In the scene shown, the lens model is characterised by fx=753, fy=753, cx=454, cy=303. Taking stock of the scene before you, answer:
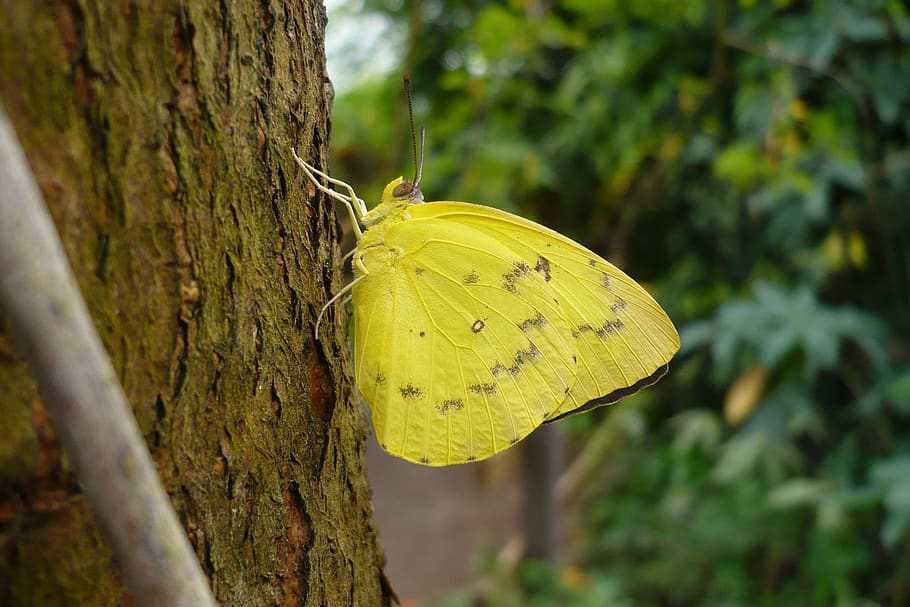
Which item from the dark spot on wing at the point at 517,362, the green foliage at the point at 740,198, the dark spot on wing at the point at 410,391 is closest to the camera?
the dark spot on wing at the point at 410,391

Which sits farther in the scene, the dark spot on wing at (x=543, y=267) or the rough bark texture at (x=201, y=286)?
the dark spot on wing at (x=543, y=267)

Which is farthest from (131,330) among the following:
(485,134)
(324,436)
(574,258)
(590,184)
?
(590,184)

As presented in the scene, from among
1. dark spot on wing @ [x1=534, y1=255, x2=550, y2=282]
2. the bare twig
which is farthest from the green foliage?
the bare twig

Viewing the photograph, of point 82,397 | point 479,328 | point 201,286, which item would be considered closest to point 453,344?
point 479,328

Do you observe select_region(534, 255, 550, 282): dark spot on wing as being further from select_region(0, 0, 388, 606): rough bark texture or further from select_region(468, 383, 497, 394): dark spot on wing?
select_region(0, 0, 388, 606): rough bark texture

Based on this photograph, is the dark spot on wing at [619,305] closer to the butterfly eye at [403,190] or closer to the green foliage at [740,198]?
the butterfly eye at [403,190]

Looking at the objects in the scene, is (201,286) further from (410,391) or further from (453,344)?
(453,344)

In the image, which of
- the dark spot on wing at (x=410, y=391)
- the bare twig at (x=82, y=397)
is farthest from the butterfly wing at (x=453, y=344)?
the bare twig at (x=82, y=397)

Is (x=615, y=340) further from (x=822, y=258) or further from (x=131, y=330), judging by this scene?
(x=822, y=258)
